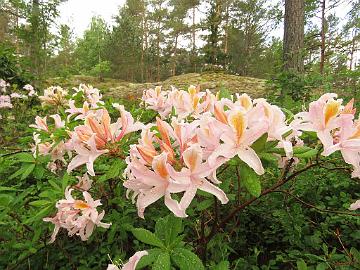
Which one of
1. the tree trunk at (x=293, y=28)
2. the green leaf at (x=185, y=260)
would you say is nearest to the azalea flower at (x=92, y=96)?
the green leaf at (x=185, y=260)

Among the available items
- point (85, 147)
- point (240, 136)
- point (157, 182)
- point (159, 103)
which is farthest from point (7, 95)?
point (240, 136)

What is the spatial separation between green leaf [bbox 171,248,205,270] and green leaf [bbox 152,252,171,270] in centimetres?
3

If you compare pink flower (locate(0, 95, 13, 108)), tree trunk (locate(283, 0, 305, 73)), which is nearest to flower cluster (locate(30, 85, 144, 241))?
pink flower (locate(0, 95, 13, 108))

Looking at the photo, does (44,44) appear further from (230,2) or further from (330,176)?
(230,2)

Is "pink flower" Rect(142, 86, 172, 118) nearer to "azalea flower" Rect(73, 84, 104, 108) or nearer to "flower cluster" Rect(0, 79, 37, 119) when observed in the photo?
"azalea flower" Rect(73, 84, 104, 108)

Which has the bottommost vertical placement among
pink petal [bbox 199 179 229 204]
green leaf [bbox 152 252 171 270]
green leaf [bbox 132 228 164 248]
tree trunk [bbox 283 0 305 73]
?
green leaf [bbox 152 252 171 270]

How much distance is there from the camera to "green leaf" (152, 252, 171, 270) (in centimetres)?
78

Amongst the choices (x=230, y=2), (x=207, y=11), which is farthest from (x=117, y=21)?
(x=230, y=2)

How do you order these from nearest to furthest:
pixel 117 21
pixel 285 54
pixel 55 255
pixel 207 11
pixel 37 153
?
1. pixel 37 153
2. pixel 55 255
3. pixel 285 54
4. pixel 207 11
5. pixel 117 21

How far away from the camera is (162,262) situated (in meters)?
0.80

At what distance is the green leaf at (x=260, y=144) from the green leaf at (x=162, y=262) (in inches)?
14.8

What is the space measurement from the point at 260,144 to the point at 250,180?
0.10 meters

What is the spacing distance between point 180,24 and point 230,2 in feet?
12.8

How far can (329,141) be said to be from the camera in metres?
0.83
